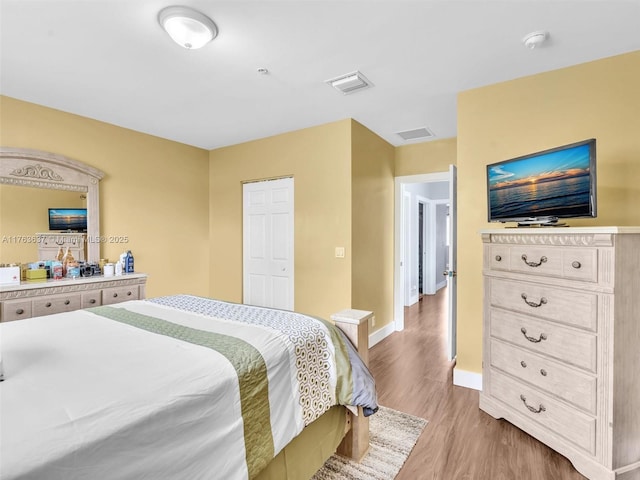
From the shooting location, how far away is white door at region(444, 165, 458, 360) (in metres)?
3.08

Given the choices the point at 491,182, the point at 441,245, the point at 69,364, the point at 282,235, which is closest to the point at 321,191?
the point at 282,235

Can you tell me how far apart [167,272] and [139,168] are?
138 centimetres

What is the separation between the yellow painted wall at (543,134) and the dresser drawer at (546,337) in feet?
1.78

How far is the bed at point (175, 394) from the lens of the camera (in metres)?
0.82

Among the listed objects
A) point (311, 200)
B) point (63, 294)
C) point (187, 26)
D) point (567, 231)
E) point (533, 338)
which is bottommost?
point (533, 338)

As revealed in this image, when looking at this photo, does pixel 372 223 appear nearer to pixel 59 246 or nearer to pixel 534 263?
pixel 534 263

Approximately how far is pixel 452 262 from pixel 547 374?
49.8 inches

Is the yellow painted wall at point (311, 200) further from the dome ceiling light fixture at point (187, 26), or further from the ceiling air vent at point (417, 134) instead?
the dome ceiling light fixture at point (187, 26)

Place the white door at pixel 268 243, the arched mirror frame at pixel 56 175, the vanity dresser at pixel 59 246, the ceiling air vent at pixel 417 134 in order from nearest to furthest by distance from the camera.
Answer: the vanity dresser at pixel 59 246
the arched mirror frame at pixel 56 175
the ceiling air vent at pixel 417 134
the white door at pixel 268 243

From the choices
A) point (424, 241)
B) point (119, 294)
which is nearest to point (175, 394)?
point (119, 294)

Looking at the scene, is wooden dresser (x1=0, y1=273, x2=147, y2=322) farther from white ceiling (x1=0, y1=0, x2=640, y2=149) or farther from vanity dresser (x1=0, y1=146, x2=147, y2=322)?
white ceiling (x1=0, y1=0, x2=640, y2=149)

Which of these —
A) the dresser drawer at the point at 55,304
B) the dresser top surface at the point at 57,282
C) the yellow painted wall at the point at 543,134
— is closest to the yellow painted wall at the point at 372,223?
the yellow painted wall at the point at 543,134

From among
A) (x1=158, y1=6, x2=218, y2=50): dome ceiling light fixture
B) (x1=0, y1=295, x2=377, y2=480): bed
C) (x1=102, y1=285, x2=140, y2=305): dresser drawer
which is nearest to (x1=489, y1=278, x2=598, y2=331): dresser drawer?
(x1=0, y1=295, x2=377, y2=480): bed

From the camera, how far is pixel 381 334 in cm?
419
